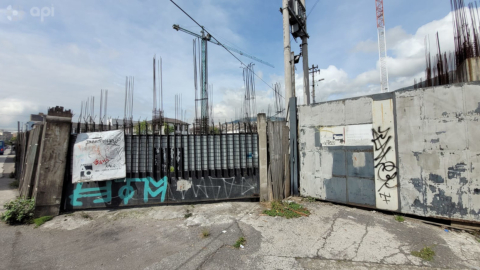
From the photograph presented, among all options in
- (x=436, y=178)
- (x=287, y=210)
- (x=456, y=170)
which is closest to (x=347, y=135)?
(x=436, y=178)

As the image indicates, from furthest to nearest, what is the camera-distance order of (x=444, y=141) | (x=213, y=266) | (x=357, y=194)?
(x=357, y=194)
(x=444, y=141)
(x=213, y=266)

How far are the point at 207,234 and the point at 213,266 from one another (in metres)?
0.96

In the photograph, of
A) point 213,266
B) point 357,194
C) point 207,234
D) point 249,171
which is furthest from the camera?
point 249,171

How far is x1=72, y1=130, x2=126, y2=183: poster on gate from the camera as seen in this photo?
502 centimetres

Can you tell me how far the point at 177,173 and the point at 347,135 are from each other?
4820mm

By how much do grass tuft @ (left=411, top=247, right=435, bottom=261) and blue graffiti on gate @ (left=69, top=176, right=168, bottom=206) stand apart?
547 centimetres

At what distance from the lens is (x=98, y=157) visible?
5.12 metres

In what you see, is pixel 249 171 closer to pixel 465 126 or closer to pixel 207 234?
pixel 207 234

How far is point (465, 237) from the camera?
391 centimetres

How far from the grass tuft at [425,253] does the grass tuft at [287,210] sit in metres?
2.05

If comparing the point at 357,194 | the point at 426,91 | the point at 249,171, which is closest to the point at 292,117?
the point at 249,171

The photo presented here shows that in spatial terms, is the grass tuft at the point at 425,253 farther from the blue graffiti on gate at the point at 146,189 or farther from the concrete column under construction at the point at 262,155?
the blue graffiti on gate at the point at 146,189

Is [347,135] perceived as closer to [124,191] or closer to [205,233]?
[205,233]

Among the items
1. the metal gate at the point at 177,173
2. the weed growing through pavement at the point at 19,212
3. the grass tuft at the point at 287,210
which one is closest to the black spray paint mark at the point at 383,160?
the grass tuft at the point at 287,210
